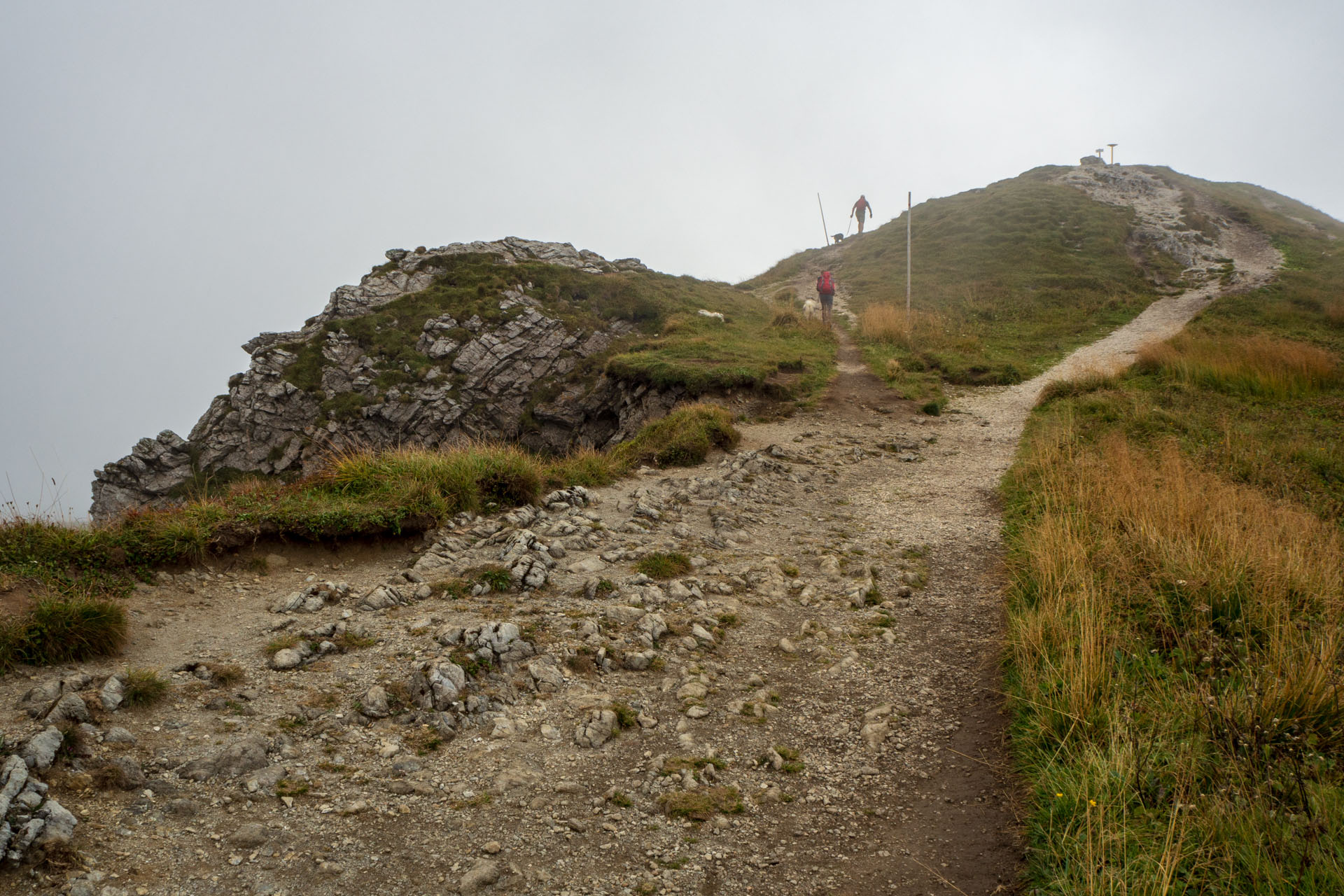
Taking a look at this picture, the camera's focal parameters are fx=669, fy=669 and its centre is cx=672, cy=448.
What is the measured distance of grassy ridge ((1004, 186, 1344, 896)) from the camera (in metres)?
3.28

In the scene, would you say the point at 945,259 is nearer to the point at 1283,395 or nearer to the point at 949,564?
the point at 1283,395

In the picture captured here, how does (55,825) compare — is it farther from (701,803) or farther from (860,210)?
(860,210)

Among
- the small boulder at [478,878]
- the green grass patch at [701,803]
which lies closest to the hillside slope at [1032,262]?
the green grass patch at [701,803]

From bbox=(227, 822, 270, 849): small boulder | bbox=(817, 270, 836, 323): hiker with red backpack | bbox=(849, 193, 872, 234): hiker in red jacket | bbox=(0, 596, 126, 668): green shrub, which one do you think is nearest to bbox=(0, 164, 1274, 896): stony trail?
bbox=(227, 822, 270, 849): small boulder

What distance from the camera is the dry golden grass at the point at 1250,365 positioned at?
649 inches

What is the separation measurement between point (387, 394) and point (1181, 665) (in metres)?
31.5

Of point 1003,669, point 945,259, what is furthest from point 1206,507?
point 945,259

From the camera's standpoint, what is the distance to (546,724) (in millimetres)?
5414

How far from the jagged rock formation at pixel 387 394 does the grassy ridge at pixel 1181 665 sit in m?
21.4

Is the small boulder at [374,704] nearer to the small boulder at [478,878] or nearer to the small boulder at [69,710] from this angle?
the small boulder at [69,710]

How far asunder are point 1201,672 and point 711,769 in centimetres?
369

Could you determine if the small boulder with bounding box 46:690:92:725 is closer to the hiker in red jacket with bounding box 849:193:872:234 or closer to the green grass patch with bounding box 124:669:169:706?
the green grass patch with bounding box 124:669:169:706

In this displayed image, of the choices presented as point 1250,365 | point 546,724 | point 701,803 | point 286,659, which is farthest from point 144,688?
point 1250,365

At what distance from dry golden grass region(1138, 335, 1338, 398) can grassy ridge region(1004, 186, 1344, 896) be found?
19.6 ft
